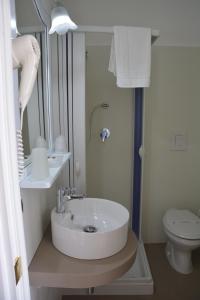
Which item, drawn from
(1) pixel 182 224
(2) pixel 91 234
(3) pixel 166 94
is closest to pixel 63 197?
(2) pixel 91 234

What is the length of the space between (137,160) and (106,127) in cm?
47

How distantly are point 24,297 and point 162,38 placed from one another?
226 centimetres

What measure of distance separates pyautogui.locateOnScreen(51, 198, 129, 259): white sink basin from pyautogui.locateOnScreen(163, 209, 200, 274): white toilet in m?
0.84

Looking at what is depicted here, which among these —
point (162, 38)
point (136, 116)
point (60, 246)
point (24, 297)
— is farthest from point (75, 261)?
point (162, 38)

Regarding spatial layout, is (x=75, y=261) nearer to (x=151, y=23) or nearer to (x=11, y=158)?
(x=11, y=158)

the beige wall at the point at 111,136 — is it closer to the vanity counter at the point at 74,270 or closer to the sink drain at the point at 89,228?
the sink drain at the point at 89,228

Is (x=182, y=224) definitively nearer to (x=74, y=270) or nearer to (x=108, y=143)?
(x=108, y=143)

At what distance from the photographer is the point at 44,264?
40.8 inches

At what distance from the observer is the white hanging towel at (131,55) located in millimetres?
1438

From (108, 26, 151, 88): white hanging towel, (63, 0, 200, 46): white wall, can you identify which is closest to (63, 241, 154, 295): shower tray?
(108, 26, 151, 88): white hanging towel

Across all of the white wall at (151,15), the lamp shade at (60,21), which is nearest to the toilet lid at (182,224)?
the white wall at (151,15)

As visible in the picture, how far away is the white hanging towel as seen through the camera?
144 centimetres

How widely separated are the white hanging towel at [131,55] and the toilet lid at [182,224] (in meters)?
1.33

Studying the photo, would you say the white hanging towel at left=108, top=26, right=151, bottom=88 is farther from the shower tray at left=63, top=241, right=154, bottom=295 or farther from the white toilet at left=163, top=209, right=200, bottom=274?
the shower tray at left=63, top=241, right=154, bottom=295
